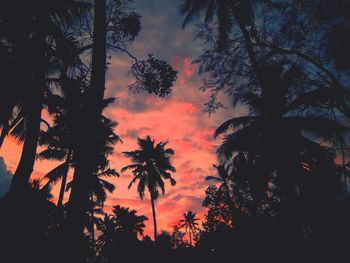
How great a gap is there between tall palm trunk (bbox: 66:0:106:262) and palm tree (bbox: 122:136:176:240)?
81.3 ft

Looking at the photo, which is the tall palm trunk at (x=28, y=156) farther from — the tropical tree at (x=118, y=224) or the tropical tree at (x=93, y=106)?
the tropical tree at (x=118, y=224)

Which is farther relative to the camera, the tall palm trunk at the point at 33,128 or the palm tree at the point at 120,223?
the palm tree at the point at 120,223

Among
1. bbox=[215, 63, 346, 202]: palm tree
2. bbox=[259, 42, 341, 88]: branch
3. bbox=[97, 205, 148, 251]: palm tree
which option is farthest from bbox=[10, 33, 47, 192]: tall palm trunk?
bbox=[97, 205, 148, 251]: palm tree

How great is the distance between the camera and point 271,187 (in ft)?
60.5

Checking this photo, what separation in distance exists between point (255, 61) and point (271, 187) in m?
12.9

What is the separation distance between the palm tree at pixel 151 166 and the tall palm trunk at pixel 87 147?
24.8 meters

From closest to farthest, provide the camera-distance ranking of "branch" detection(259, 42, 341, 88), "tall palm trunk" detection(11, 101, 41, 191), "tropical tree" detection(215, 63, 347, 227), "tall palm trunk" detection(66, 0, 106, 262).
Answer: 1. "tall palm trunk" detection(66, 0, 106, 262)
2. "branch" detection(259, 42, 341, 88)
3. "tall palm trunk" detection(11, 101, 41, 191)
4. "tropical tree" detection(215, 63, 347, 227)

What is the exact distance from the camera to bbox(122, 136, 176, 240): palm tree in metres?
29.2

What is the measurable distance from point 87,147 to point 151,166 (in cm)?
2548

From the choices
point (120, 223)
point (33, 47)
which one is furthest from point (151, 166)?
point (33, 47)

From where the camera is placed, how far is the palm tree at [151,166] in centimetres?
2925

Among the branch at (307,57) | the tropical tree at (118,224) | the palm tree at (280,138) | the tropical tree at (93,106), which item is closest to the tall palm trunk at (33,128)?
the tropical tree at (93,106)

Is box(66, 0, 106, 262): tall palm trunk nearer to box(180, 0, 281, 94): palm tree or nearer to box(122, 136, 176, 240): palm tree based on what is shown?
box(180, 0, 281, 94): palm tree

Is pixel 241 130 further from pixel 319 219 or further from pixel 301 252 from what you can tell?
pixel 301 252
